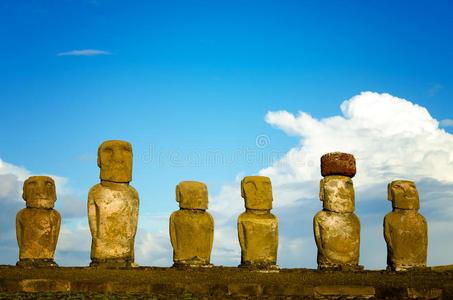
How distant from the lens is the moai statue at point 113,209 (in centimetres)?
1553

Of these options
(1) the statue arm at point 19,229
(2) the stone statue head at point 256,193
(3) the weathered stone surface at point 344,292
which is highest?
(2) the stone statue head at point 256,193

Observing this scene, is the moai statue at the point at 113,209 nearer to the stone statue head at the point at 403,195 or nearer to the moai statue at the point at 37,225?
the moai statue at the point at 37,225

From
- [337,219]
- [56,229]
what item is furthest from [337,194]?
[56,229]

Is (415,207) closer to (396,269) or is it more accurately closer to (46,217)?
(396,269)

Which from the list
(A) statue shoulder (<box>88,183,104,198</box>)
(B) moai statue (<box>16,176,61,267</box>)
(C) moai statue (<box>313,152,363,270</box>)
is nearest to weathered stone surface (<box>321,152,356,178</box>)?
(C) moai statue (<box>313,152,363,270</box>)

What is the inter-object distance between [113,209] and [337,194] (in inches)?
261

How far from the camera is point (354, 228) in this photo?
18.1 meters

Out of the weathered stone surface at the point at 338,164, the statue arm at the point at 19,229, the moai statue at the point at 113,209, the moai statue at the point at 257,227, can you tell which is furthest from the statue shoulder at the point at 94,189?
the weathered stone surface at the point at 338,164

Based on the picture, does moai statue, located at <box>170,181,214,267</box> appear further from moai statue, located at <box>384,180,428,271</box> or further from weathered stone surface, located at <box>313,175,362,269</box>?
moai statue, located at <box>384,180,428,271</box>

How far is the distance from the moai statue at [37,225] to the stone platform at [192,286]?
5.47 ft

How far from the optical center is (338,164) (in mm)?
18453

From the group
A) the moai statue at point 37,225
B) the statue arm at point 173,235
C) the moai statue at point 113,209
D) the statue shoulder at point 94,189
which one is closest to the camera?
the moai statue at point 113,209

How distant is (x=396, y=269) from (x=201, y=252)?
5.92 metres

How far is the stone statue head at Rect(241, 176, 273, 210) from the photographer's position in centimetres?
1739
